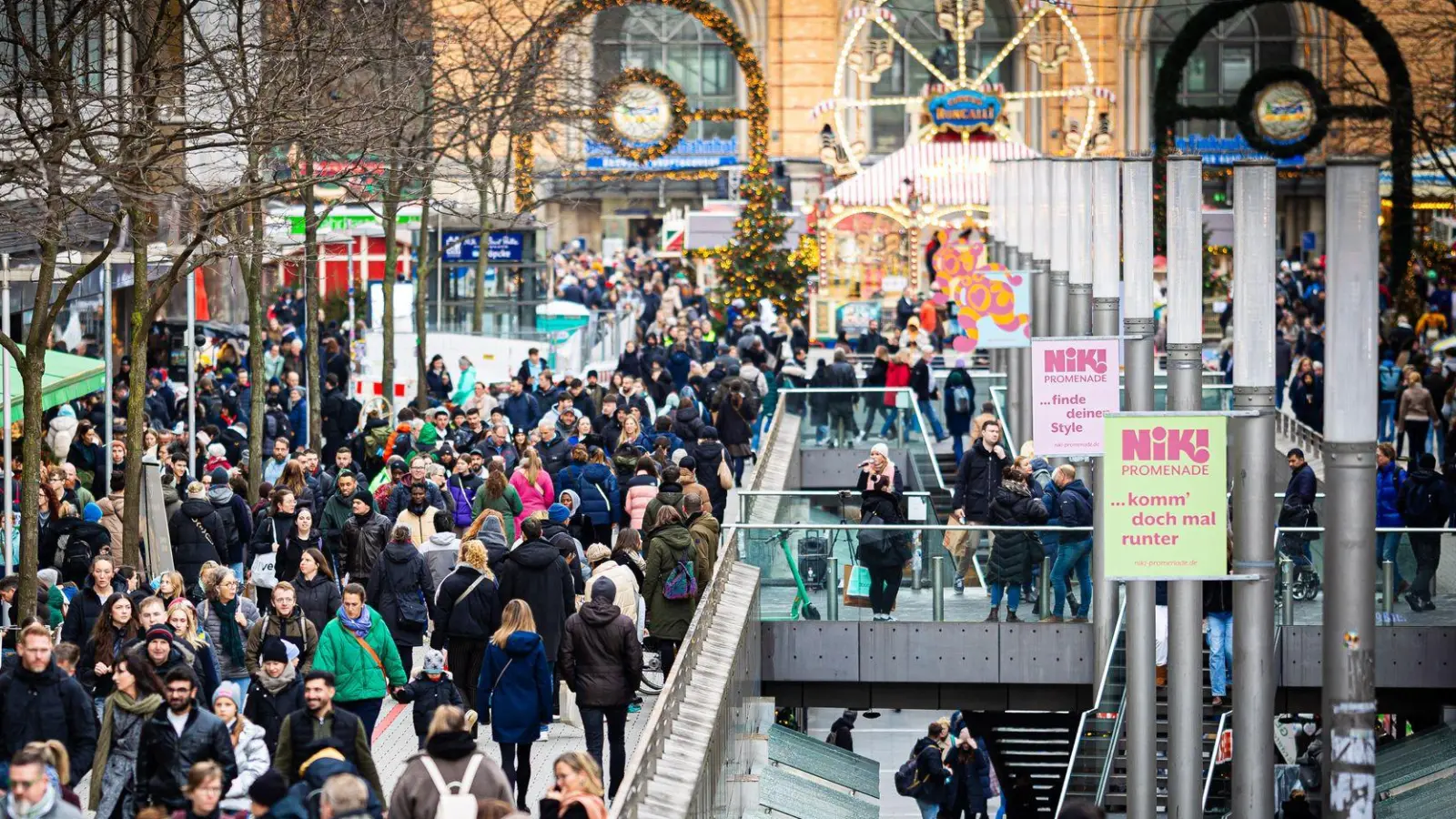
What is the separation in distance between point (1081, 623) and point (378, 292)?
23.2m

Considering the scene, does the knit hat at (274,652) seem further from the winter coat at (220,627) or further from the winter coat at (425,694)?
the winter coat at (220,627)

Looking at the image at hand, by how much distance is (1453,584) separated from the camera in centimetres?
2092

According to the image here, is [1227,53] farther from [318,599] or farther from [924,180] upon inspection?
[318,599]

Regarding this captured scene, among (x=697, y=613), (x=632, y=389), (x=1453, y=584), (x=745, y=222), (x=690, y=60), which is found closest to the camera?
(x=697, y=613)

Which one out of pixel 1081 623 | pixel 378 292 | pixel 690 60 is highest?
pixel 690 60

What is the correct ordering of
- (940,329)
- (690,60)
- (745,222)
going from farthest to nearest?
1. (690,60)
2. (745,222)
3. (940,329)

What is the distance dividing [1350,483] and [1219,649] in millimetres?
4813

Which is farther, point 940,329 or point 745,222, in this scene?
point 745,222

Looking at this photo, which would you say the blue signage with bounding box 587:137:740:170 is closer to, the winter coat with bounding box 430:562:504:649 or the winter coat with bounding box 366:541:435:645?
the winter coat with bounding box 366:541:435:645

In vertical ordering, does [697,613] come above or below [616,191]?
below

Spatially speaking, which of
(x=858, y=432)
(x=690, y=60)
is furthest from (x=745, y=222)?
(x=690, y=60)

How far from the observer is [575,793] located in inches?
420

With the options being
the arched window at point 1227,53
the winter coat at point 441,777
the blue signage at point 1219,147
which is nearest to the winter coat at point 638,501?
the winter coat at point 441,777

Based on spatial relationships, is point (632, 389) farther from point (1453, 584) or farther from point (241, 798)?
point (241, 798)
